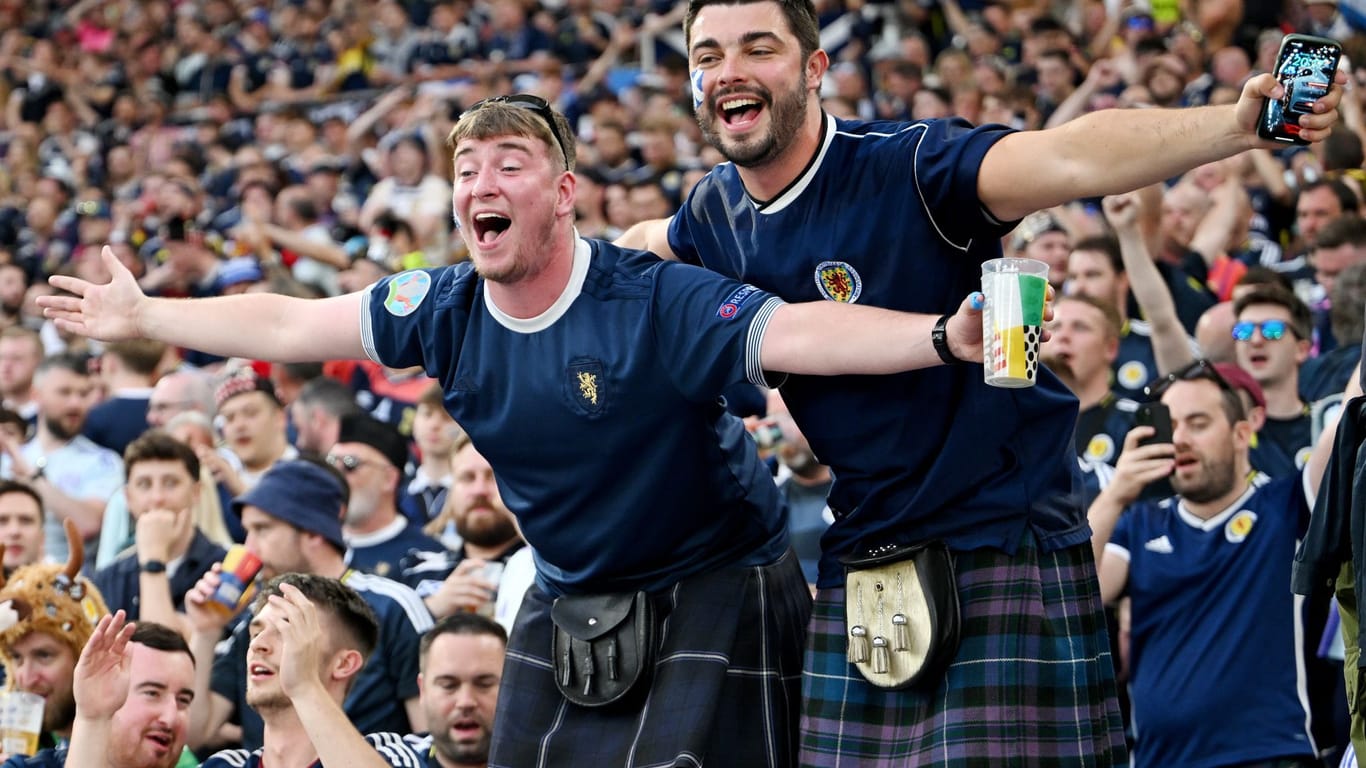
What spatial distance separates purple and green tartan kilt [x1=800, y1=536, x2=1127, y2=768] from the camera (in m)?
3.44

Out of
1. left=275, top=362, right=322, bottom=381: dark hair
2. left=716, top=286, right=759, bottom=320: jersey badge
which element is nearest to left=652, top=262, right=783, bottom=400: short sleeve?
left=716, top=286, right=759, bottom=320: jersey badge

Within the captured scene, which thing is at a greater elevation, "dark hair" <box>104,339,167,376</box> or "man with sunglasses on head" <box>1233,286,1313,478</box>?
"dark hair" <box>104,339,167,376</box>

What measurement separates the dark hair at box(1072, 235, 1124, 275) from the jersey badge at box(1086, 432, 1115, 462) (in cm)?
109

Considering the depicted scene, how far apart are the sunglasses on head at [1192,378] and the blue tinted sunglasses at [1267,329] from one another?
31.0 inches

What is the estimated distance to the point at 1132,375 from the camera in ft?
21.9

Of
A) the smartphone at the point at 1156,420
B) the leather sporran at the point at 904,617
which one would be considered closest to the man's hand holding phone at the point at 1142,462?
the smartphone at the point at 1156,420

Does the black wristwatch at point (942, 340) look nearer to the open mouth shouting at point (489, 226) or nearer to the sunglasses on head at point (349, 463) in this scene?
the open mouth shouting at point (489, 226)

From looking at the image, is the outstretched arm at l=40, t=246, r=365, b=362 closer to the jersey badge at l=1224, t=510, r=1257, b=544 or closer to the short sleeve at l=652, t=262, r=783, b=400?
the short sleeve at l=652, t=262, r=783, b=400

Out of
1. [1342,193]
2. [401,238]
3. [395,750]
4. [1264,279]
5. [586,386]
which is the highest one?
[401,238]

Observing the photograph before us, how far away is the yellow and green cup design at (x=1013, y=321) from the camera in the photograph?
288 cm

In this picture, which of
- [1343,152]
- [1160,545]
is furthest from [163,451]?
[1343,152]

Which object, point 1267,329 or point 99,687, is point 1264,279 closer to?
point 1267,329

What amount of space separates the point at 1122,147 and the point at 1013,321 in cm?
43

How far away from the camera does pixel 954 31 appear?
40.9ft
